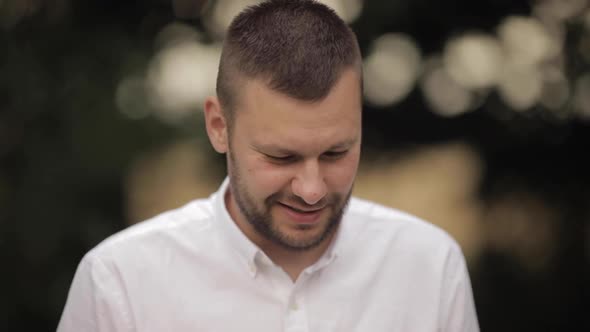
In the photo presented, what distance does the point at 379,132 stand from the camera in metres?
3.73

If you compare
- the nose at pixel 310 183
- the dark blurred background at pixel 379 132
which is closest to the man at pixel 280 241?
the nose at pixel 310 183

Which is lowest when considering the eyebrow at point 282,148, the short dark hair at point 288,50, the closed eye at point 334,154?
the closed eye at point 334,154

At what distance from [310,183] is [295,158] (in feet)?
0.26

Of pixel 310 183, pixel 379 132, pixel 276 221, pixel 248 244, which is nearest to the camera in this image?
pixel 310 183

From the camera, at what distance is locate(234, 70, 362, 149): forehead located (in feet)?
6.01

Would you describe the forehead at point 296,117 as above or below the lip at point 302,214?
above

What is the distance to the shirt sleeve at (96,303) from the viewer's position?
1967 mm

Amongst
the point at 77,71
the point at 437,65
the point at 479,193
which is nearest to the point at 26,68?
the point at 77,71

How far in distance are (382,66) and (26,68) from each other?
5.34 ft

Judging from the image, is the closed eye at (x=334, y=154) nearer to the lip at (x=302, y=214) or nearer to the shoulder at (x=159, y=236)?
the lip at (x=302, y=214)

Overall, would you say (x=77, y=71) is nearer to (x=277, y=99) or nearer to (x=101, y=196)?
(x=101, y=196)

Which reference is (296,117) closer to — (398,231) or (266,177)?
(266,177)

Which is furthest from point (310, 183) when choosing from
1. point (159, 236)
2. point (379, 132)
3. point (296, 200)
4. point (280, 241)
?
point (379, 132)

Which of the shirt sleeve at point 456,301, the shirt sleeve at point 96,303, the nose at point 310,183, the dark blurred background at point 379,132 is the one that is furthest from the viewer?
the dark blurred background at point 379,132
